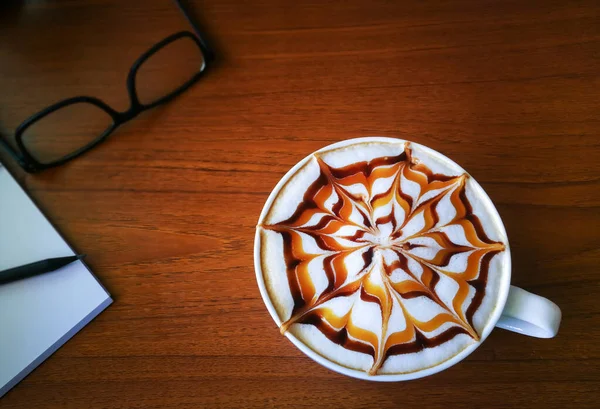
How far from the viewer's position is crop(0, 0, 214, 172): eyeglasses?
0.55 metres

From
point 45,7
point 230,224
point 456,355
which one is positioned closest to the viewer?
point 456,355

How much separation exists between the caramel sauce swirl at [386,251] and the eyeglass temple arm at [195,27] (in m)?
0.24

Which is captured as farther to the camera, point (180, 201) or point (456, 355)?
point (180, 201)

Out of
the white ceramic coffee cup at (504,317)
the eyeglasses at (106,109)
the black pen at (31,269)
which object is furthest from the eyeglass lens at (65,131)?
the white ceramic coffee cup at (504,317)

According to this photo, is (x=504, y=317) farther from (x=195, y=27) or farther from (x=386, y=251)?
(x=195, y=27)

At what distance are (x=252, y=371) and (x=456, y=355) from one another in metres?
0.19

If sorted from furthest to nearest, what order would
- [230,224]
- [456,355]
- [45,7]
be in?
[45,7]
[230,224]
[456,355]

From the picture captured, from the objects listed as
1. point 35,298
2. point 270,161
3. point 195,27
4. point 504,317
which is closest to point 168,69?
point 195,27

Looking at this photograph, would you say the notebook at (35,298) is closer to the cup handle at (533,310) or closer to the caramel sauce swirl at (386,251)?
the caramel sauce swirl at (386,251)

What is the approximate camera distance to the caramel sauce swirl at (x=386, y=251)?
1.26 feet

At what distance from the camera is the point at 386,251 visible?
395 mm

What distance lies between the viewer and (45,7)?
63 cm

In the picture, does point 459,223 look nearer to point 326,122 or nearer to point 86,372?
point 326,122

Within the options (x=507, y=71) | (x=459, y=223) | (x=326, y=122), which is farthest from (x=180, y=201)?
(x=507, y=71)
